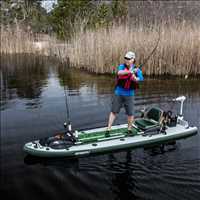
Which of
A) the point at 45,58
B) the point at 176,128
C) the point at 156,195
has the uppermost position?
the point at 45,58

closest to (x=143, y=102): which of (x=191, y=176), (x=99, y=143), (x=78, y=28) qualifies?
(x=99, y=143)

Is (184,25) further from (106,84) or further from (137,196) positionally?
(137,196)

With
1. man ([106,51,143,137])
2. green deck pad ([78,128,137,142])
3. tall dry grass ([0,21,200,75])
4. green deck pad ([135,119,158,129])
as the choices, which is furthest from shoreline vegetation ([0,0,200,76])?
green deck pad ([78,128,137,142])

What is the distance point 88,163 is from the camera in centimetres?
482

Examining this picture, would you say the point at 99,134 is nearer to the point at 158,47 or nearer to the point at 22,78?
the point at 158,47

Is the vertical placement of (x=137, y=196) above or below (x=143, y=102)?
below

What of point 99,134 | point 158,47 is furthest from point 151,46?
point 99,134

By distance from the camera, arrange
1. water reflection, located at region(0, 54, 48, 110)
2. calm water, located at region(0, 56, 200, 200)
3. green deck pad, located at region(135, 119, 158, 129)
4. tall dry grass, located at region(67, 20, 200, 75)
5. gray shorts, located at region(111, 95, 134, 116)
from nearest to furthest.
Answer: calm water, located at region(0, 56, 200, 200) < gray shorts, located at region(111, 95, 134, 116) < green deck pad, located at region(135, 119, 158, 129) < water reflection, located at region(0, 54, 48, 110) < tall dry grass, located at region(67, 20, 200, 75)

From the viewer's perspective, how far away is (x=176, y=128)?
601 cm

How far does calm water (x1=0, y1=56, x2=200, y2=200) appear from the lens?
160 inches

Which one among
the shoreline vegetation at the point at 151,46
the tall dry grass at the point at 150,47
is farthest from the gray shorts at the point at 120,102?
the tall dry grass at the point at 150,47

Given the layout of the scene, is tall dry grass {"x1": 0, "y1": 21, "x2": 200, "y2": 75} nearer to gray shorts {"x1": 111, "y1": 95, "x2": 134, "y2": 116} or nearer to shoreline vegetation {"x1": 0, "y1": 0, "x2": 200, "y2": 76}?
shoreline vegetation {"x1": 0, "y1": 0, "x2": 200, "y2": 76}

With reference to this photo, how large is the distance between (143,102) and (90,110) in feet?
5.57

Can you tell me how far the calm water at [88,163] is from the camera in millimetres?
4059
